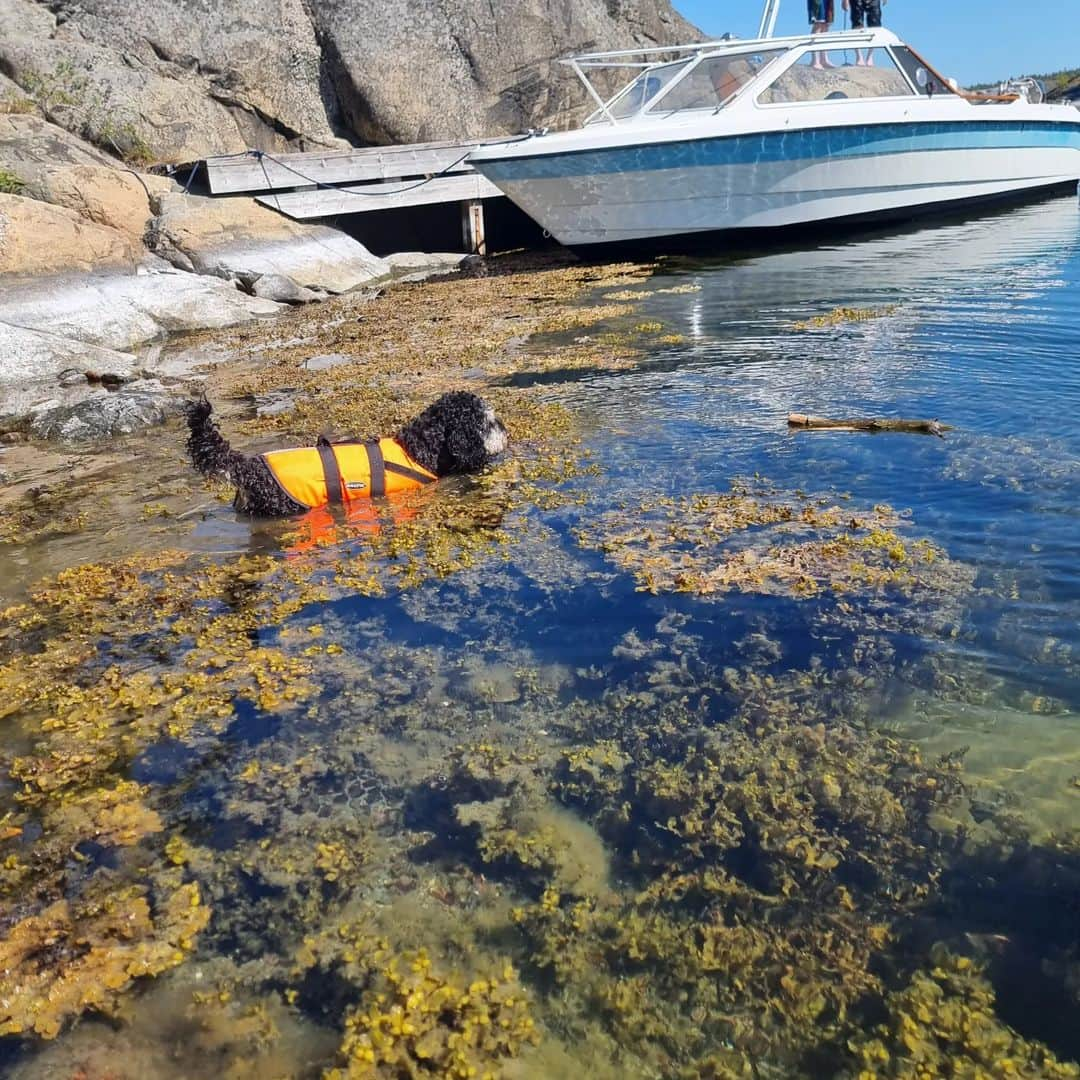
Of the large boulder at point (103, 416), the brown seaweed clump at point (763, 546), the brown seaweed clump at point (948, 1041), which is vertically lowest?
the large boulder at point (103, 416)

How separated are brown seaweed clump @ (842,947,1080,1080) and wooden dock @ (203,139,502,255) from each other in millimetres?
18527

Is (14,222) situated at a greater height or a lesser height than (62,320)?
greater

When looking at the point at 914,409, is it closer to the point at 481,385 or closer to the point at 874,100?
the point at 481,385

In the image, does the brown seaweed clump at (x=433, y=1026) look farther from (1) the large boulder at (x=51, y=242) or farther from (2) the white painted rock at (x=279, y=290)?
(2) the white painted rock at (x=279, y=290)

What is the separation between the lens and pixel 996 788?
10.1 ft

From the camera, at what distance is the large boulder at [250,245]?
619 inches

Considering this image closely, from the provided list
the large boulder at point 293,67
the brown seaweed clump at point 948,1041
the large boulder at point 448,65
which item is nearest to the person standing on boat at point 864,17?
the large boulder at point 293,67

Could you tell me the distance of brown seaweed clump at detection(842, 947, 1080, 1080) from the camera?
222cm

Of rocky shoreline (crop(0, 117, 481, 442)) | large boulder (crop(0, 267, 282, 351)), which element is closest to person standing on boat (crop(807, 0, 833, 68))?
rocky shoreline (crop(0, 117, 481, 442))

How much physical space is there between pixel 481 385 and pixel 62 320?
7.09 m

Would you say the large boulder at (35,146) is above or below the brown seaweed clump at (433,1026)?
above

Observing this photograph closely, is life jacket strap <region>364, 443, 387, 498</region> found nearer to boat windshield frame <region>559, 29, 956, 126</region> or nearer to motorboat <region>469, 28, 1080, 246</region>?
motorboat <region>469, 28, 1080, 246</region>

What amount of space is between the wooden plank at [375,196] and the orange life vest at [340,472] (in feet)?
44.7

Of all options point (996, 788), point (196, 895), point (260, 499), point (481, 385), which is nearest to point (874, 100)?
point (481, 385)
